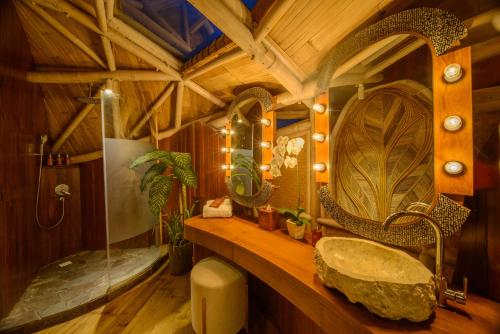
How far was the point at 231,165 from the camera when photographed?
2.50 metres

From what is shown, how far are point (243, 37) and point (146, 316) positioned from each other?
274 cm

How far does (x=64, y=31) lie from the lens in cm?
205

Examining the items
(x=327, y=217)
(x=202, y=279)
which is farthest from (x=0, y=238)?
(x=327, y=217)

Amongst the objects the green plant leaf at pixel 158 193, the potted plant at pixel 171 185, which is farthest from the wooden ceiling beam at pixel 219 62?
the green plant leaf at pixel 158 193

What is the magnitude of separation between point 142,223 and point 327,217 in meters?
2.55

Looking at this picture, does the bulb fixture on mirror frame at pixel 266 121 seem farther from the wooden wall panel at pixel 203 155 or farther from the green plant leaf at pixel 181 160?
the green plant leaf at pixel 181 160

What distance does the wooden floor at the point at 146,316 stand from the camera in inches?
69.5

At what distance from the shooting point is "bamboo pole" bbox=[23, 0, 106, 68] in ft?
6.17

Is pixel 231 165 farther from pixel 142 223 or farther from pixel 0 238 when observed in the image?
pixel 0 238

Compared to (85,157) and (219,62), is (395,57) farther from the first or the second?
(85,157)

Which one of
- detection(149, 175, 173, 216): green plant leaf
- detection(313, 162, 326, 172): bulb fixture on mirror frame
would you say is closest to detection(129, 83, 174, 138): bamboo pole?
detection(149, 175, 173, 216): green plant leaf

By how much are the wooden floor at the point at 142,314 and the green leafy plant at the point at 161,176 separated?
951 millimetres

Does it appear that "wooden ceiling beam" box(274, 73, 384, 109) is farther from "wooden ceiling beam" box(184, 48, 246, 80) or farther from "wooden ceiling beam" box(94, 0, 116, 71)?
"wooden ceiling beam" box(94, 0, 116, 71)

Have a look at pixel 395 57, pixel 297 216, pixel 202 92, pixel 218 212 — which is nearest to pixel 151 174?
pixel 218 212
